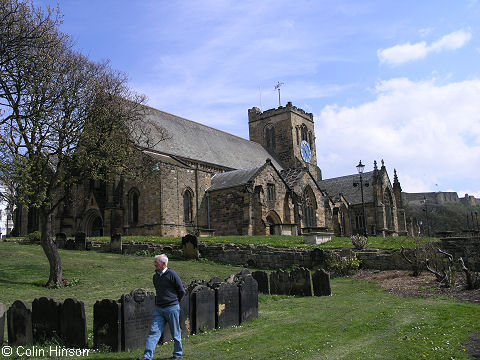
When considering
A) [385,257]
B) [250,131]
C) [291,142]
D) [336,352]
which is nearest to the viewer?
[336,352]

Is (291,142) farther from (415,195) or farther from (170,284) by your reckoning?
(415,195)

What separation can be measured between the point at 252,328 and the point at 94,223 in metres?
28.2

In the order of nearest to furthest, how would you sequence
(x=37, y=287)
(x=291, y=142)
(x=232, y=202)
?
(x=37, y=287), (x=232, y=202), (x=291, y=142)

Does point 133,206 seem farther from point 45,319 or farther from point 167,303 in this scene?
point 167,303

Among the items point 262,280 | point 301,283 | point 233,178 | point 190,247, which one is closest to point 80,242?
point 190,247

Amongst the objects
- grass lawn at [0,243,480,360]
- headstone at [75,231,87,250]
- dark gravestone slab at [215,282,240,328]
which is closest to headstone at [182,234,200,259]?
grass lawn at [0,243,480,360]

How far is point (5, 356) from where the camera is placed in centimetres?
755

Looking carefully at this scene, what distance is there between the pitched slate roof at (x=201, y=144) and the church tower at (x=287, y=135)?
812 centimetres

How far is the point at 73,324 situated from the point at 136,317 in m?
1.13

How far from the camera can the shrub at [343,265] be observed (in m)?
19.5

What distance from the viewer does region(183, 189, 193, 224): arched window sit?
35.1 meters

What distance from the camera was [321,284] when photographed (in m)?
14.7

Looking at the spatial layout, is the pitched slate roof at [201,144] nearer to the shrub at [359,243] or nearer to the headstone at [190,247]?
the headstone at [190,247]

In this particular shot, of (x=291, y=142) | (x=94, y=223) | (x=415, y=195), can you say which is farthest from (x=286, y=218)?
(x=415, y=195)
